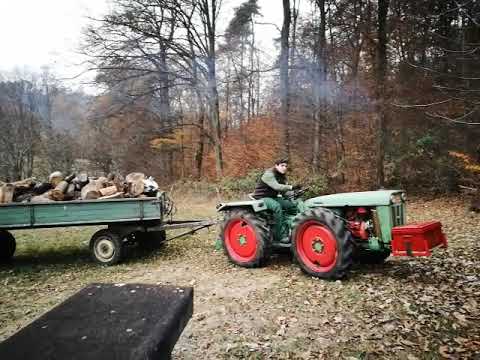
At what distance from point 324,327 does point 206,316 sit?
48.9 inches

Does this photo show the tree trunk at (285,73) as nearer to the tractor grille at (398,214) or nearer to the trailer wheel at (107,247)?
the trailer wheel at (107,247)

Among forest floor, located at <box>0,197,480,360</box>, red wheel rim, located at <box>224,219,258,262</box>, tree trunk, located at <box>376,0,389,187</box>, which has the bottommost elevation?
forest floor, located at <box>0,197,480,360</box>

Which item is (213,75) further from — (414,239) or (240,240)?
(414,239)

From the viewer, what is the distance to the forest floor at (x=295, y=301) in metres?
2.95

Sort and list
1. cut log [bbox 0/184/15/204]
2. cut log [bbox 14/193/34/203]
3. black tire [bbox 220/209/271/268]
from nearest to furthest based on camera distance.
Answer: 1. black tire [bbox 220/209/271/268]
2. cut log [bbox 0/184/15/204]
3. cut log [bbox 14/193/34/203]

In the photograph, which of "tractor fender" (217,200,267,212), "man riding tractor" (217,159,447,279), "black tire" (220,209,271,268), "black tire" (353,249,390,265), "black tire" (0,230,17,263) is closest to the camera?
"man riding tractor" (217,159,447,279)

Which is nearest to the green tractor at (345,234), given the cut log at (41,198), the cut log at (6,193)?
the cut log at (41,198)

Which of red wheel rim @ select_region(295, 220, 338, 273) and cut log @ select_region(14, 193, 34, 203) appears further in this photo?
cut log @ select_region(14, 193, 34, 203)

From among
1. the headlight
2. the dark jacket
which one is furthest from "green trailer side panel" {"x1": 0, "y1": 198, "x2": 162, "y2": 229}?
the headlight

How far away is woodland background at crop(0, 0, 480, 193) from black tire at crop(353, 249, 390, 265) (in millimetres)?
2624

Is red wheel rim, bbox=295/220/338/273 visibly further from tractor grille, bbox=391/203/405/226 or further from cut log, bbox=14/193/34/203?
cut log, bbox=14/193/34/203

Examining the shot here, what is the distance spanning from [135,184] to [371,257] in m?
4.03

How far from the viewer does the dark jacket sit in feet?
16.7

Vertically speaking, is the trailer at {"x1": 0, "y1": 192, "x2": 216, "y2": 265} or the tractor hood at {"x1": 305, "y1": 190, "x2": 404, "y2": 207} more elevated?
the tractor hood at {"x1": 305, "y1": 190, "x2": 404, "y2": 207}
